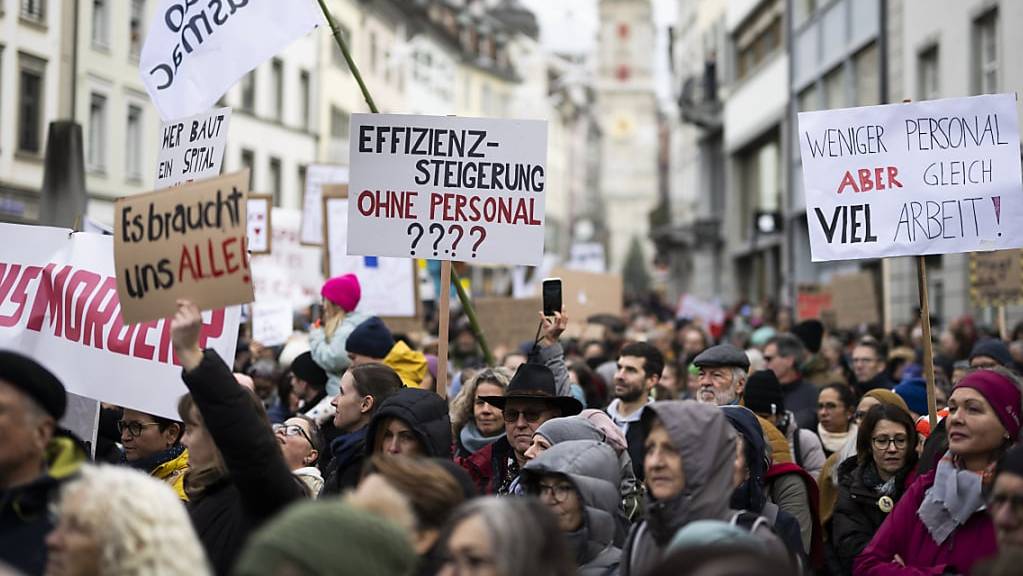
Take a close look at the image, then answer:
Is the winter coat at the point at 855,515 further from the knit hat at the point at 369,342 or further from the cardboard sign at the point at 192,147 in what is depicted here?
the cardboard sign at the point at 192,147

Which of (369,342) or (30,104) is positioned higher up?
(30,104)

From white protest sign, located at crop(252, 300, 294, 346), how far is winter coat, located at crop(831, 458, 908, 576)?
744 cm

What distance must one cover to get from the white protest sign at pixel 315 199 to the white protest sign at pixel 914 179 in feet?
29.7

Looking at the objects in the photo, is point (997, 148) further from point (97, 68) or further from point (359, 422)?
point (97, 68)

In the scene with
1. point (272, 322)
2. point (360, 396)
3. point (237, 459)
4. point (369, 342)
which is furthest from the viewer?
point (272, 322)

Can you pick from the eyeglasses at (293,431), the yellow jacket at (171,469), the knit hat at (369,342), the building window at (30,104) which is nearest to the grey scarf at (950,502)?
the eyeglasses at (293,431)

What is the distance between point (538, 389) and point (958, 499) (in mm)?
2074

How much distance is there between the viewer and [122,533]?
148 inches

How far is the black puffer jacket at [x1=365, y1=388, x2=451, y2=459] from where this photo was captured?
5969 mm

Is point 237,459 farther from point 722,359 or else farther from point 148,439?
point 722,359

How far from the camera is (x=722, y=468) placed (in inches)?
196

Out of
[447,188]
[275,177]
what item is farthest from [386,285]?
[275,177]

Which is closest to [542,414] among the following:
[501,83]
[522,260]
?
[522,260]

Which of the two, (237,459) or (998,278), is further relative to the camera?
(998,278)
